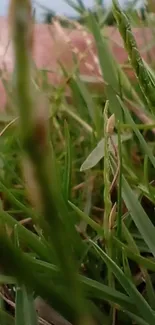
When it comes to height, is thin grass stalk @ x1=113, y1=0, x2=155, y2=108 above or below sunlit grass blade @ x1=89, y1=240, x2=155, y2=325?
above

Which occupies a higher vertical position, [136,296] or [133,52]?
[133,52]

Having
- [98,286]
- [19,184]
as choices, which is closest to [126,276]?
[98,286]

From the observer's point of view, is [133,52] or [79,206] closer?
[133,52]

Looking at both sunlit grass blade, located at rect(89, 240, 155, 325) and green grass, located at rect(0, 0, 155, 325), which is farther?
sunlit grass blade, located at rect(89, 240, 155, 325)

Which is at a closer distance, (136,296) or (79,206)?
(136,296)

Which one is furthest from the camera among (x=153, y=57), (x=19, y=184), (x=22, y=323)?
(x=153, y=57)

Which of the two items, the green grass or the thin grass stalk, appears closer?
the green grass

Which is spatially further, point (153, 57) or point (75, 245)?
point (153, 57)

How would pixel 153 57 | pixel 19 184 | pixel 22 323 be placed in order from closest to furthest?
pixel 22 323, pixel 19 184, pixel 153 57

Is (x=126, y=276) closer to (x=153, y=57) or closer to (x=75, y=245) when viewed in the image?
(x=75, y=245)
